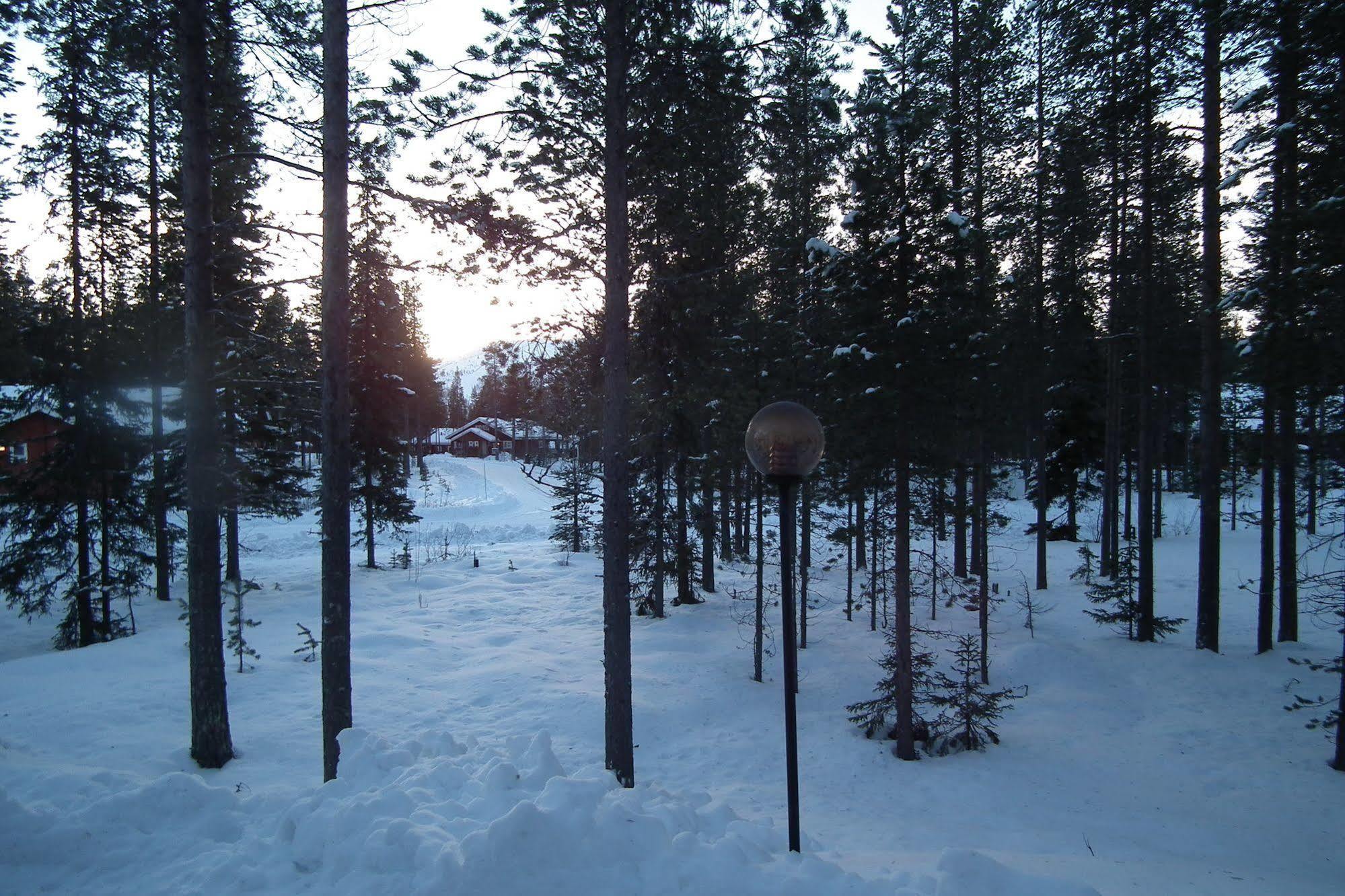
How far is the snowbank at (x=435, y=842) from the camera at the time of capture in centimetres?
362

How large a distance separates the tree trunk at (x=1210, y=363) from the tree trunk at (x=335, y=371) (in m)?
12.2

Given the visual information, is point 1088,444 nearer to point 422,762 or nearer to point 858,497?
point 858,497

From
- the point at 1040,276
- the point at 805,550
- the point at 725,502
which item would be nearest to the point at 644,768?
the point at 805,550

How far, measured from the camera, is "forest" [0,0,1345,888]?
6781 millimetres

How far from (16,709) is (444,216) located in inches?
377

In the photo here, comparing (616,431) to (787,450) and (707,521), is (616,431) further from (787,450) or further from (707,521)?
(707,521)

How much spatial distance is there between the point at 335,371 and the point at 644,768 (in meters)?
6.75

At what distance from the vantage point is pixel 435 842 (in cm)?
371

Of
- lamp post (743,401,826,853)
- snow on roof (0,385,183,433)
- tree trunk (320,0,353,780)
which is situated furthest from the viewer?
snow on roof (0,385,183,433)

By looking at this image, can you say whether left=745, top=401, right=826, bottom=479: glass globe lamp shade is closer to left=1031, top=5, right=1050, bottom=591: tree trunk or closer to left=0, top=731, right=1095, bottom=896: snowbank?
left=0, top=731, right=1095, bottom=896: snowbank

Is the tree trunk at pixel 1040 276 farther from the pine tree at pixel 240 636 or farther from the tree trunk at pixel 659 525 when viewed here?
the pine tree at pixel 240 636

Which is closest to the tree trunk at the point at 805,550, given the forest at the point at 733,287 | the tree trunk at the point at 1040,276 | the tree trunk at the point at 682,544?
the forest at the point at 733,287

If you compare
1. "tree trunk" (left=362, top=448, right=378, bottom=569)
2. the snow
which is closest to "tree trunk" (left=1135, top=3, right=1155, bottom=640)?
the snow

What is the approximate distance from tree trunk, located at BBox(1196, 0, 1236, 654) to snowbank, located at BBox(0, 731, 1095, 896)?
35.1 ft
